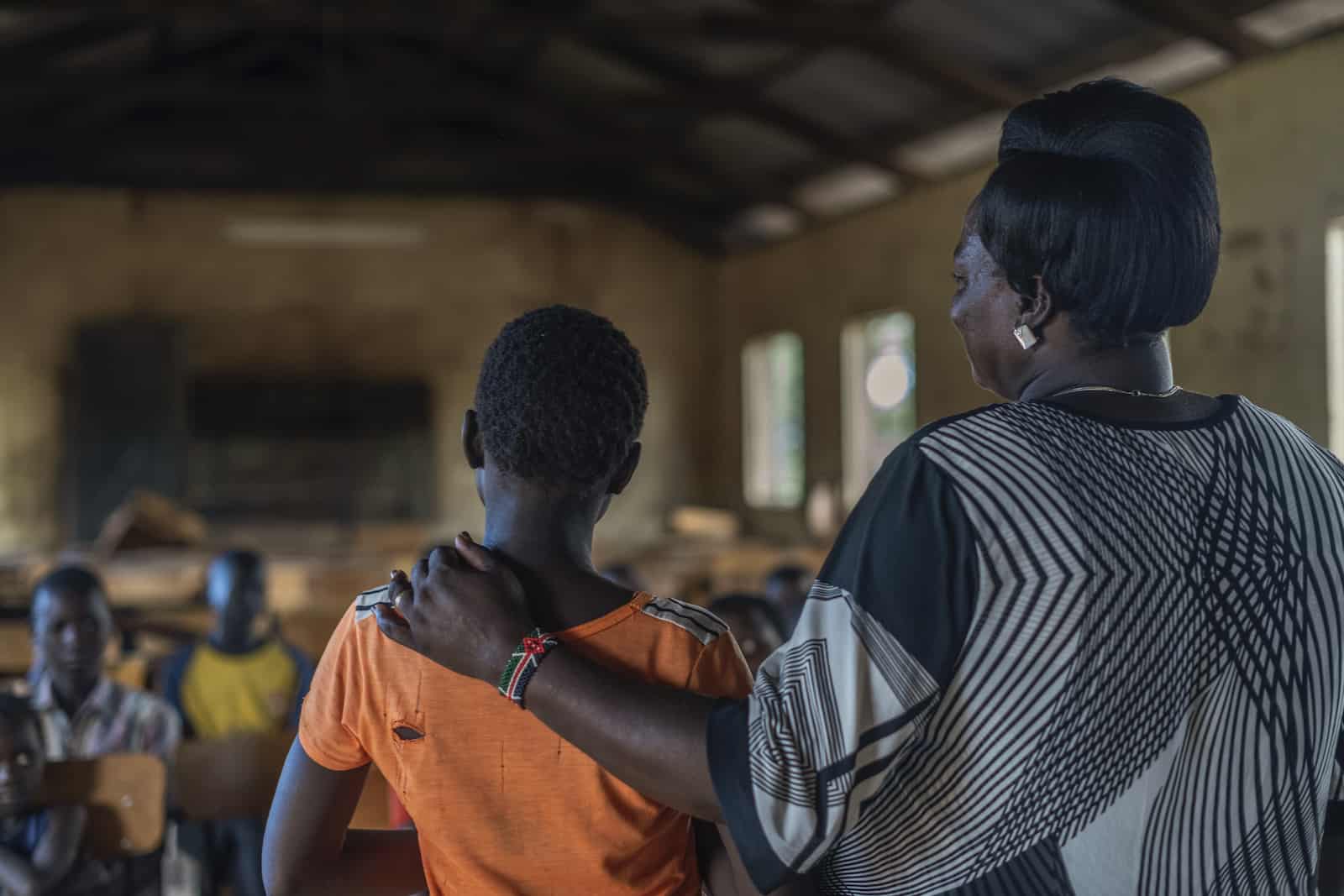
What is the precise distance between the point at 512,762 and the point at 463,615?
16 cm

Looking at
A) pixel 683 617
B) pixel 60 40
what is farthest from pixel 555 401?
pixel 60 40

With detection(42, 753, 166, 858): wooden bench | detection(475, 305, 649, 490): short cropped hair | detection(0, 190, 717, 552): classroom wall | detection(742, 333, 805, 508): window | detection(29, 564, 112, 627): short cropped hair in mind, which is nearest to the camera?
detection(475, 305, 649, 490): short cropped hair

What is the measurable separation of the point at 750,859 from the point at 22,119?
11492 mm

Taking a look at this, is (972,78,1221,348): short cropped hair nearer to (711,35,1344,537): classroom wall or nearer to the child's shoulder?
the child's shoulder

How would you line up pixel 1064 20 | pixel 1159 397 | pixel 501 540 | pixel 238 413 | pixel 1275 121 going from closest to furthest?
1. pixel 1159 397
2. pixel 501 540
3. pixel 1275 121
4. pixel 1064 20
5. pixel 238 413

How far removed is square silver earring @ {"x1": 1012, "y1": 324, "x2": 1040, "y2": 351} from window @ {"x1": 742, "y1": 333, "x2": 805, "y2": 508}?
35.8 ft

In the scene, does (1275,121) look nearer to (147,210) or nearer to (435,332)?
(435,332)

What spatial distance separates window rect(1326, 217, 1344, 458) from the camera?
5.62 m

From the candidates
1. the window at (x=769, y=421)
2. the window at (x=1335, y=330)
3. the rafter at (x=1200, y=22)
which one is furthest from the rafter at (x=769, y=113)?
the window at (x=1335, y=330)

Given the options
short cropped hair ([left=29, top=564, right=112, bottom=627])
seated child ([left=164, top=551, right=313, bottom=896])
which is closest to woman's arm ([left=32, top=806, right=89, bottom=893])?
short cropped hair ([left=29, top=564, right=112, bottom=627])

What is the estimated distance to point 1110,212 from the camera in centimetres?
92

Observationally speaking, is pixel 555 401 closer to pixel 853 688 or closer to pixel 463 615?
pixel 463 615

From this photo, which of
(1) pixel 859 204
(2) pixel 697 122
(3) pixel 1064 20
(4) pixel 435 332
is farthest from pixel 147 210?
(3) pixel 1064 20

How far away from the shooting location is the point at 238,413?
452 inches
